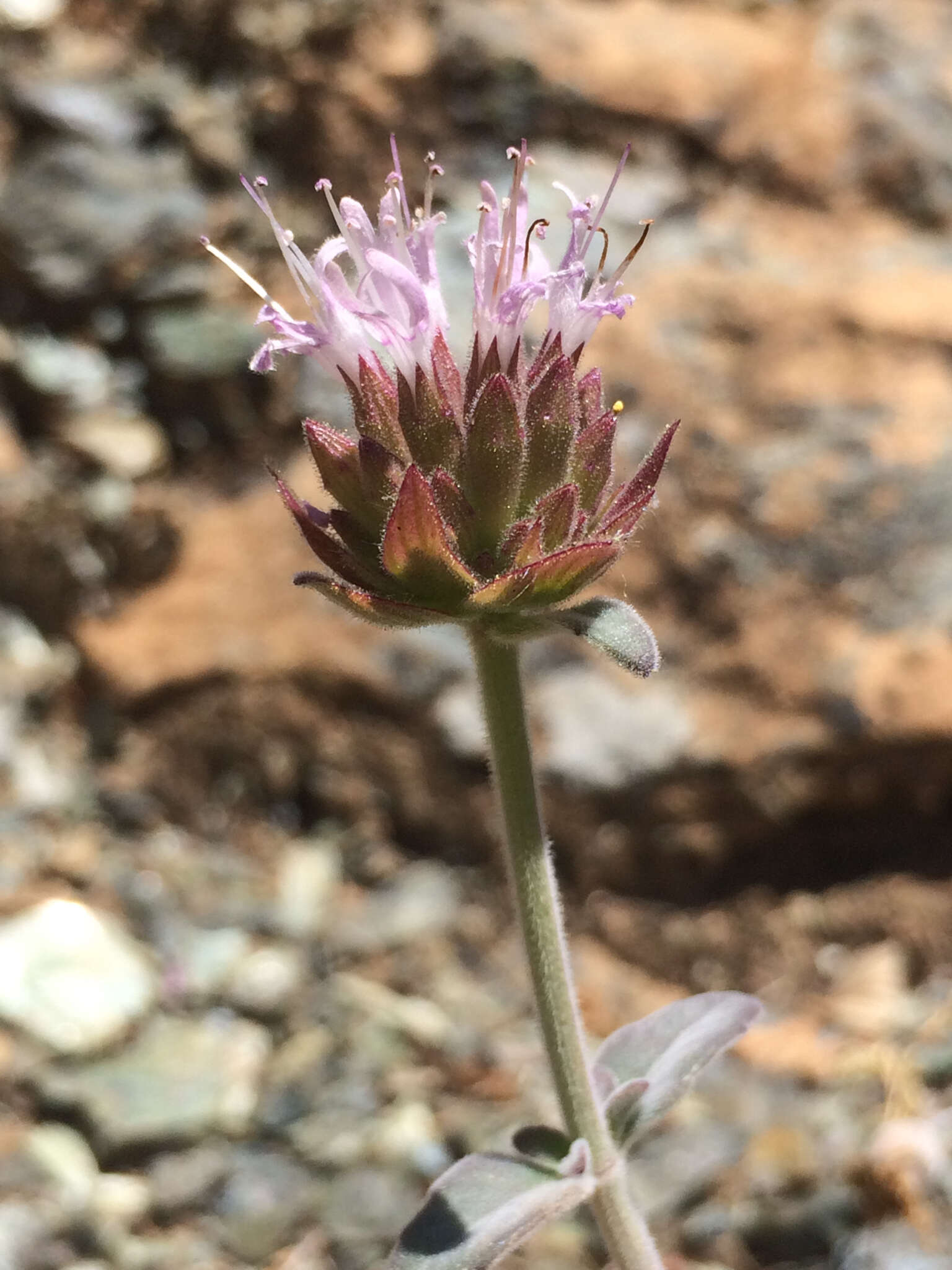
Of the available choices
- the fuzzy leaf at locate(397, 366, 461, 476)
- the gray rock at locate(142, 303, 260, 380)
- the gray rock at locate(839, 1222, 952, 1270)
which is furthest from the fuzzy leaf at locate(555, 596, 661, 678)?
the gray rock at locate(142, 303, 260, 380)

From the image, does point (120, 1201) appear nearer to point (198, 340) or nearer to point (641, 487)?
point (641, 487)

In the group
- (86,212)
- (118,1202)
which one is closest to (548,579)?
(118,1202)

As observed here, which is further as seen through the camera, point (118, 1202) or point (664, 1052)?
point (118, 1202)

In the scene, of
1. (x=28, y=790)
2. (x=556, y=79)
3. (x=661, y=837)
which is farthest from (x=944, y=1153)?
(x=556, y=79)

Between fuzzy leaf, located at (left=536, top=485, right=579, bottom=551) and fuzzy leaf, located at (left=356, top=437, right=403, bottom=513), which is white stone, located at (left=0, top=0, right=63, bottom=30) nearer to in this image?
fuzzy leaf, located at (left=356, top=437, right=403, bottom=513)

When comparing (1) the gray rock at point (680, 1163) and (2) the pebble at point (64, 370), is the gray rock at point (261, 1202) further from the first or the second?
(2) the pebble at point (64, 370)

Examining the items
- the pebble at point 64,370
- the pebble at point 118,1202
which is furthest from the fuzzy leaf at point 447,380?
the pebble at point 64,370
